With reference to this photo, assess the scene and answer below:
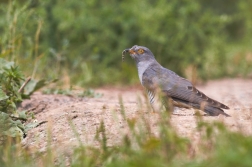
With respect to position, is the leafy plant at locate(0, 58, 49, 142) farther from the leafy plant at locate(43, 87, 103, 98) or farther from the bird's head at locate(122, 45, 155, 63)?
the bird's head at locate(122, 45, 155, 63)

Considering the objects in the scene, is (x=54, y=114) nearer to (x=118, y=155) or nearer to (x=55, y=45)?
(x=118, y=155)

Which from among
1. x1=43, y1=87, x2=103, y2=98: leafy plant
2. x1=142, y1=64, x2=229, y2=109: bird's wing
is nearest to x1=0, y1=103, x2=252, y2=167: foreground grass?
x1=142, y1=64, x2=229, y2=109: bird's wing

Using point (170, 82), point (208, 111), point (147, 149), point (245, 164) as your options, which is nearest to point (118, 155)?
point (147, 149)

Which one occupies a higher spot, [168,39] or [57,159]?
[168,39]

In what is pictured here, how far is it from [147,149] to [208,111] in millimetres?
1968

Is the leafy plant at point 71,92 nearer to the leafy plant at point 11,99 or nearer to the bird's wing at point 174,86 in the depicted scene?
the leafy plant at point 11,99

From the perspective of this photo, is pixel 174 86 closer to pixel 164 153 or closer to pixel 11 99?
pixel 11 99

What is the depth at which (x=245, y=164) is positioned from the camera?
3.03 meters

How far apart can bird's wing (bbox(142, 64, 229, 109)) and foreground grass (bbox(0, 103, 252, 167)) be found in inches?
59.3

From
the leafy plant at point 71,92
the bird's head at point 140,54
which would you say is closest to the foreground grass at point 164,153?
the bird's head at point 140,54

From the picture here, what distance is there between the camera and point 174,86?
5.77 metres

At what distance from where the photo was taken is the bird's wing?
5.64 m

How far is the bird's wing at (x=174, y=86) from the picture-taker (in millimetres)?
5637

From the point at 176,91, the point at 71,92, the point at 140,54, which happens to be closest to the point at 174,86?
the point at 176,91
